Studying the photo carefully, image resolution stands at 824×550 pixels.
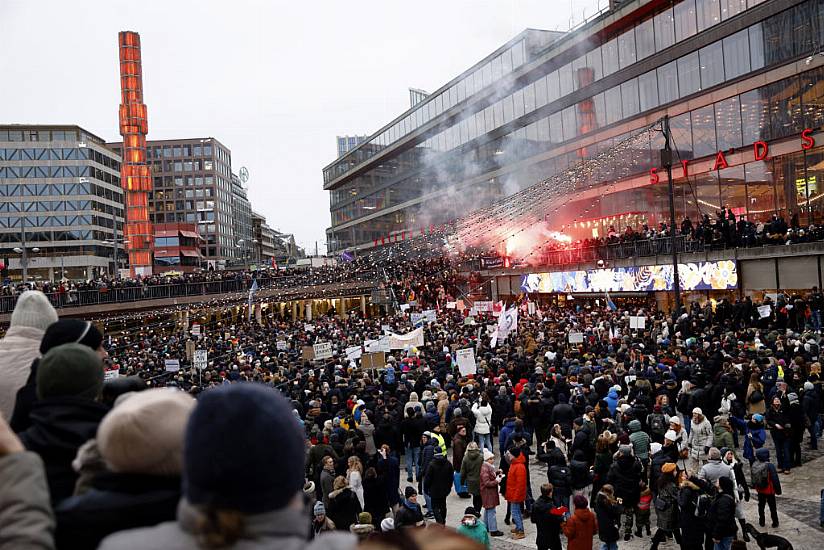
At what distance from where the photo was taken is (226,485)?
1.67 m

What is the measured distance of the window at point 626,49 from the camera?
4386 cm

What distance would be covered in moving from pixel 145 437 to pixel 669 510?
8.90 metres

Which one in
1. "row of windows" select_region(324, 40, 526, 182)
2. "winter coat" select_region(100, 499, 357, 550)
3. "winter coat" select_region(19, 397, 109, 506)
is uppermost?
"row of windows" select_region(324, 40, 526, 182)

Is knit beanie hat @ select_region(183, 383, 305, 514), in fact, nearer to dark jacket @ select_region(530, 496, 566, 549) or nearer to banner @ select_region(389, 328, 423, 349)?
dark jacket @ select_region(530, 496, 566, 549)

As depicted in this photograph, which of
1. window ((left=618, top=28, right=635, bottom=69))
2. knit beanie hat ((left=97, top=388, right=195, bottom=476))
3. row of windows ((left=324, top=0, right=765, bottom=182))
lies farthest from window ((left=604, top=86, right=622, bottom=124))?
knit beanie hat ((left=97, top=388, right=195, bottom=476))

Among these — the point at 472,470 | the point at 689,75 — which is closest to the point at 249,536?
the point at 472,470

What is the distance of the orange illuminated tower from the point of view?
66000 millimetres

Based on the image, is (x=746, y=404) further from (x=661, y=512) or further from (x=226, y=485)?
(x=226, y=485)

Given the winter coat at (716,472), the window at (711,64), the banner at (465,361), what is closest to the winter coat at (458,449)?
the winter coat at (716,472)

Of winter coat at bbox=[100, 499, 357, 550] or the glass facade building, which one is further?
the glass facade building

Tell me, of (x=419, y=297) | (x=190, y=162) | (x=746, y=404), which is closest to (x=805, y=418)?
(x=746, y=404)

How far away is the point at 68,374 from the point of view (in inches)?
96.6

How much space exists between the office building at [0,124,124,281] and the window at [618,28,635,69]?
233 ft

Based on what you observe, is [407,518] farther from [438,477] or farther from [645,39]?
[645,39]
